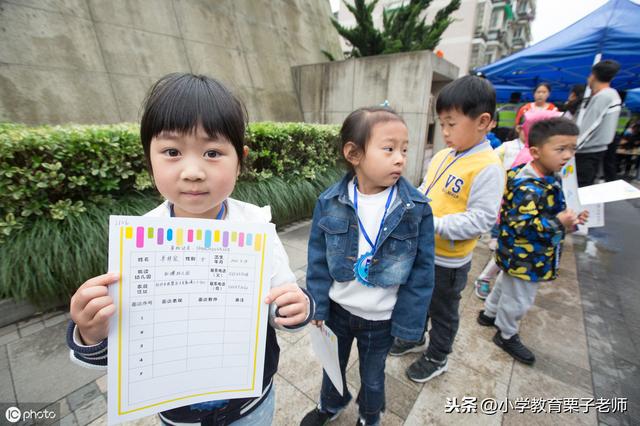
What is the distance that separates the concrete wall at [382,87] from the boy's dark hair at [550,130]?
15.3 feet

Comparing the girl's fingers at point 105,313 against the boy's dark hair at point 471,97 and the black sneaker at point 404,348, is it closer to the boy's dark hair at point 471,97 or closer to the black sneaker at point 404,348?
the boy's dark hair at point 471,97

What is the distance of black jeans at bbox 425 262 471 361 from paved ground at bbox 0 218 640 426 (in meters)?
0.25

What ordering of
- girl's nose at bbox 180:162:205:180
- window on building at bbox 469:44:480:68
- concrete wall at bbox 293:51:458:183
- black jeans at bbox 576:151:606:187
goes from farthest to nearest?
window on building at bbox 469:44:480:68
concrete wall at bbox 293:51:458:183
black jeans at bbox 576:151:606:187
girl's nose at bbox 180:162:205:180

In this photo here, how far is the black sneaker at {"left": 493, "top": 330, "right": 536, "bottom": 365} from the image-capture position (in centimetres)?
208

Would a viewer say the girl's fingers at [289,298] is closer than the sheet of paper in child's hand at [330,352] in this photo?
Yes

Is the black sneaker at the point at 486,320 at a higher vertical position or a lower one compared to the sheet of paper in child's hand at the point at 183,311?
lower

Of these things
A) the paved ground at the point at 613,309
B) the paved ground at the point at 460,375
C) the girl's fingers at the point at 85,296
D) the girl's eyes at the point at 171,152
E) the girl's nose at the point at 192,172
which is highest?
the girl's eyes at the point at 171,152

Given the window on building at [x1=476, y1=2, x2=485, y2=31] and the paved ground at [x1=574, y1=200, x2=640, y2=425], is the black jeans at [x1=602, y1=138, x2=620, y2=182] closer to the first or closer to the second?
the paved ground at [x1=574, y1=200, x2=640, y2=425]

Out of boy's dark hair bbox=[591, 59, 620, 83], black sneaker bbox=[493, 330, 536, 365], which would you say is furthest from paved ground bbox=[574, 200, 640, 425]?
boy's dark hair bbox=[591, 59, 620, 83]

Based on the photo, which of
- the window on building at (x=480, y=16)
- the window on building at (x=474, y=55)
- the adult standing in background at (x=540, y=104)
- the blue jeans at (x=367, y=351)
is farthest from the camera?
the window on building at (x=474, y=55)

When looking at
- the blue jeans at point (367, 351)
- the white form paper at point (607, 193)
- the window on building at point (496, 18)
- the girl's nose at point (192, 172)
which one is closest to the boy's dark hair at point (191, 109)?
the girl's nose at point (192, 172)

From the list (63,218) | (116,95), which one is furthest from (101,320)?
(116,95)

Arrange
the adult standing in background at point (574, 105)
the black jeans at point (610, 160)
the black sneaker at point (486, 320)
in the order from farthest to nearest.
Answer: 1. the adult standing in background at point (574, 105)
2. the black jeans at point (610, 160)
3. the black sneaker at point (486, 320)

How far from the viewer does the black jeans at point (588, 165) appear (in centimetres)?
397
